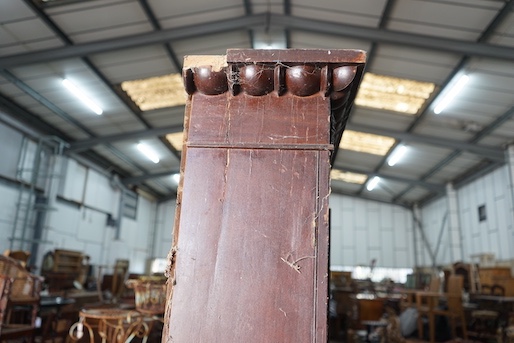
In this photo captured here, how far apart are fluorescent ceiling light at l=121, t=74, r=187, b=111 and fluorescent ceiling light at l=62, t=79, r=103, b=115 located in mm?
793

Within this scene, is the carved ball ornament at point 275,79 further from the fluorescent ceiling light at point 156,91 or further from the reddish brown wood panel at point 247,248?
the fluorescent ceiling light at point 156,91

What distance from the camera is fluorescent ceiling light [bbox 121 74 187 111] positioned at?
8.47 metres

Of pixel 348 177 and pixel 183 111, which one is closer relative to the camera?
pixel 183 111

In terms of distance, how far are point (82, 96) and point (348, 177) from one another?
33.7 ft

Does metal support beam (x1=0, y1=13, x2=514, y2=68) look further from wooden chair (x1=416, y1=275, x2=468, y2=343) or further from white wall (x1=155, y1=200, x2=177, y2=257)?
white wall (x1=155, y1=200, x2=177, y2=257)

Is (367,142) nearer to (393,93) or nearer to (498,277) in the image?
(393,93)

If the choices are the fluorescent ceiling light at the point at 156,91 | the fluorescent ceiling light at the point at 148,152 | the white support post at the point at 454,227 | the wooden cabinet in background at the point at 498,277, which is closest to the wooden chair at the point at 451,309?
the wooden cabinet in background at the point at 498,277

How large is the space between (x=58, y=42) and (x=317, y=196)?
23.1ft

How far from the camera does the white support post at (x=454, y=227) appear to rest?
12.2 meters

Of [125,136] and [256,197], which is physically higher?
[125,136]

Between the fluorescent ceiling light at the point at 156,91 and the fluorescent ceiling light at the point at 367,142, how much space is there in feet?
15.5

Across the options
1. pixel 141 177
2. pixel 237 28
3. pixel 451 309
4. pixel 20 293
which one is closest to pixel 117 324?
pixel 20 293

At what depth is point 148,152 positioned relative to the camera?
39.6 ft

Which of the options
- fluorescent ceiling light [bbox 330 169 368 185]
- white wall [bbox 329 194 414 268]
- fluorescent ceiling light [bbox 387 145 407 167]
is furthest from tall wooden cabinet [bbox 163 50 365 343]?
white wall [bbox 329 194 414 268]
